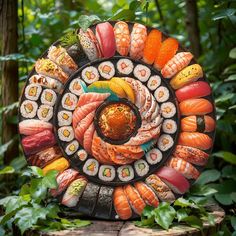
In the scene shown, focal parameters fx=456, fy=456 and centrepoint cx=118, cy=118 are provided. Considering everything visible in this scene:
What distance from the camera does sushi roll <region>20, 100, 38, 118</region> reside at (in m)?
1.51

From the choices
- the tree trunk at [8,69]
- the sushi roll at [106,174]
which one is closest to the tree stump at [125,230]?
the sushi roll at [106,174]

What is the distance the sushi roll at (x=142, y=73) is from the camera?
1.52 metres

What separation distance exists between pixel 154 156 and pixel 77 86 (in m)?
0.35

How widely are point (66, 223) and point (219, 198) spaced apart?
27.8 inches

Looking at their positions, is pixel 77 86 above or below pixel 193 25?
below

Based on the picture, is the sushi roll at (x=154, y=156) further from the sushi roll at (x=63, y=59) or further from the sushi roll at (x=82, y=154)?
the sushi roll at (x=63, y=59)

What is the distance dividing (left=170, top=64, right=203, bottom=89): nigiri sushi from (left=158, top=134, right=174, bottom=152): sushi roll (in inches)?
6.6

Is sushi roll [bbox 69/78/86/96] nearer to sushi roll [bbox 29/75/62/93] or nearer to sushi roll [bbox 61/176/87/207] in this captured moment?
sushi roll [bbox 29/75/62/93]

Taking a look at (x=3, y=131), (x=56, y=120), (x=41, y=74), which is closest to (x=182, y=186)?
(x=56, y=120)

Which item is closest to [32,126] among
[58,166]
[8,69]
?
[58,166]

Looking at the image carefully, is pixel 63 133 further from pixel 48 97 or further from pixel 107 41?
pixel 107 41

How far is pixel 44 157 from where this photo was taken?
1.52 m

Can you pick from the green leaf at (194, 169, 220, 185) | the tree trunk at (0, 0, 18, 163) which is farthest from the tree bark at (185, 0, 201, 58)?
the tree trunk at (0, 0, 18, 163)

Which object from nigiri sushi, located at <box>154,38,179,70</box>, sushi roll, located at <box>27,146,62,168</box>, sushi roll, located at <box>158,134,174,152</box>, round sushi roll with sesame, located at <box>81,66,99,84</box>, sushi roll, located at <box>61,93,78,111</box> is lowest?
sushi roll, located at <box>27,146,62,168</box>
